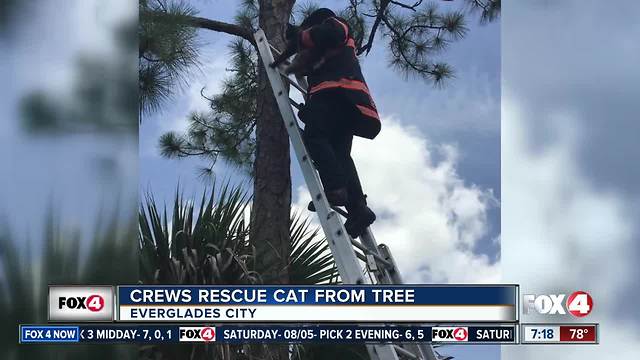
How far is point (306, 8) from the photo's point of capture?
5.72m

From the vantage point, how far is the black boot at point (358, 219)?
4234 millimetres

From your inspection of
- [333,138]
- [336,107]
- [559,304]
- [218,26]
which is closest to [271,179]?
[333,138]

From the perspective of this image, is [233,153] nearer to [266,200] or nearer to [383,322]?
[266,200]

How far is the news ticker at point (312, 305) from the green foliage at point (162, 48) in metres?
1.89

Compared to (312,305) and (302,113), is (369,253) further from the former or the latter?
(302,113)

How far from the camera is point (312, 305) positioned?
3.64 metres

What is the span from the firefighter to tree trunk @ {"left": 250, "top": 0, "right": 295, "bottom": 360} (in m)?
0.75

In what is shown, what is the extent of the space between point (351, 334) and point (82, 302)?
46.0 inches

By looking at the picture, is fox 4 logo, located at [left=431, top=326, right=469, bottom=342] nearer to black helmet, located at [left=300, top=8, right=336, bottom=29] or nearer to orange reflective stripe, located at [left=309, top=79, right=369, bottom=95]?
orange reflective stripe, located at [left=309, top=79, right=369, bottom=95]

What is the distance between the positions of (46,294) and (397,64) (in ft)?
9.97

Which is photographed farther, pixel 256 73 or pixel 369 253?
pixel 256 73

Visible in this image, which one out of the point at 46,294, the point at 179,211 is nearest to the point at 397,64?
the point at 179,211

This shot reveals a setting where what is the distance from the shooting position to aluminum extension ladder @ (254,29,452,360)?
3.87m

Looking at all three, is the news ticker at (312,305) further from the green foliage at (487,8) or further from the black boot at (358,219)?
the green foliage at (487,8)
